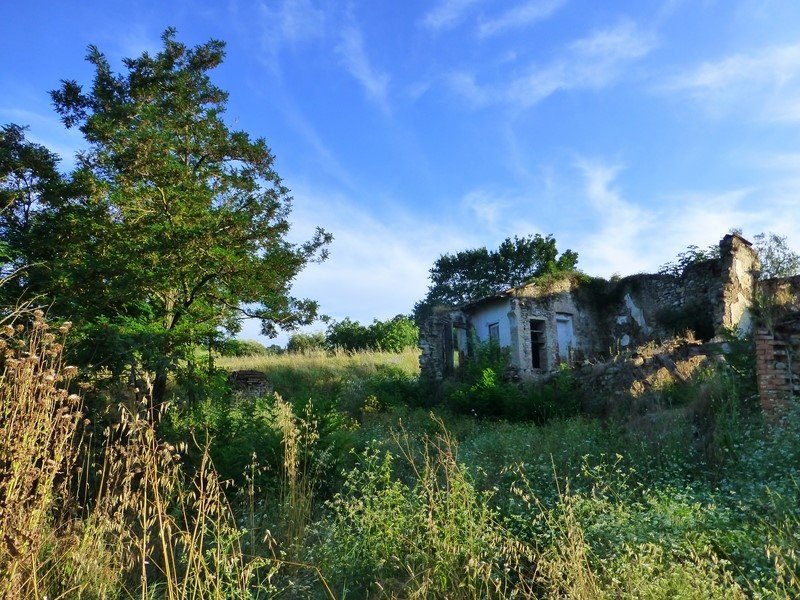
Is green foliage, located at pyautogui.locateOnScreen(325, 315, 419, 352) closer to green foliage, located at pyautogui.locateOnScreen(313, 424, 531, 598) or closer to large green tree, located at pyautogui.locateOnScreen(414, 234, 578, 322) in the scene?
large green tree, located at pyautogui.locateOnScreen(414, 234, 578, 322)

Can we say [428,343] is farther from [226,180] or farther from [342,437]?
[342,437]

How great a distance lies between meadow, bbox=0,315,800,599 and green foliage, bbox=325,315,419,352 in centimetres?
2216

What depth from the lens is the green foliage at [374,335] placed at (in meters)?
32.0

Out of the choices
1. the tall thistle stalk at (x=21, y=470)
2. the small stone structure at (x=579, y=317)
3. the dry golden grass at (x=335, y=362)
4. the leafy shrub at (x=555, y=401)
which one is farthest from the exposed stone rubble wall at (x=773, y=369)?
the dry golden grass at (x=335, y=362)

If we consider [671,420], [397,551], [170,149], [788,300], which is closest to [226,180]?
[170,149]

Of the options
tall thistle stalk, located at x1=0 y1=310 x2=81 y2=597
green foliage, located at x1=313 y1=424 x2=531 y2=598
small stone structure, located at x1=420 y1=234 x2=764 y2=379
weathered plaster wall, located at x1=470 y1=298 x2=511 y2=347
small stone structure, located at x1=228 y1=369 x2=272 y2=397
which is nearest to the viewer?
tall thistle stalk, located at x1=0 y1=310 x2=81 y2=597

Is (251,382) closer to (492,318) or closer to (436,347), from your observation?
(436,347)

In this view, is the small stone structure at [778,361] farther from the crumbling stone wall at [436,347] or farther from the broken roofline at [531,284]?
the crumbling stone wall at [436,347]

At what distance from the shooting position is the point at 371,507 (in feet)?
15.1

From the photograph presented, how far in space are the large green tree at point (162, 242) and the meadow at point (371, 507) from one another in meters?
1.53

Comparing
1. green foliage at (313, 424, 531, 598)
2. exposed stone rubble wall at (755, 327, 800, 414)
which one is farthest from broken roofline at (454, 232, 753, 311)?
green foliage at (313, 424, 531, 598)

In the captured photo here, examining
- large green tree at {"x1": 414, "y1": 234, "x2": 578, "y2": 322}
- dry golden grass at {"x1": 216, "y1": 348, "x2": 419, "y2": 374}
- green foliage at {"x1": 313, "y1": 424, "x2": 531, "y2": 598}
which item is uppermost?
large green tree at {"x1": 414, "y1": 234, "x2": 578, "y2": 322}

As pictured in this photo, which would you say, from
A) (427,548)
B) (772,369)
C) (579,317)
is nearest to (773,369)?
(772,369)

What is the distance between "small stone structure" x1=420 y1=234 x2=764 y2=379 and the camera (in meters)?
18.1
